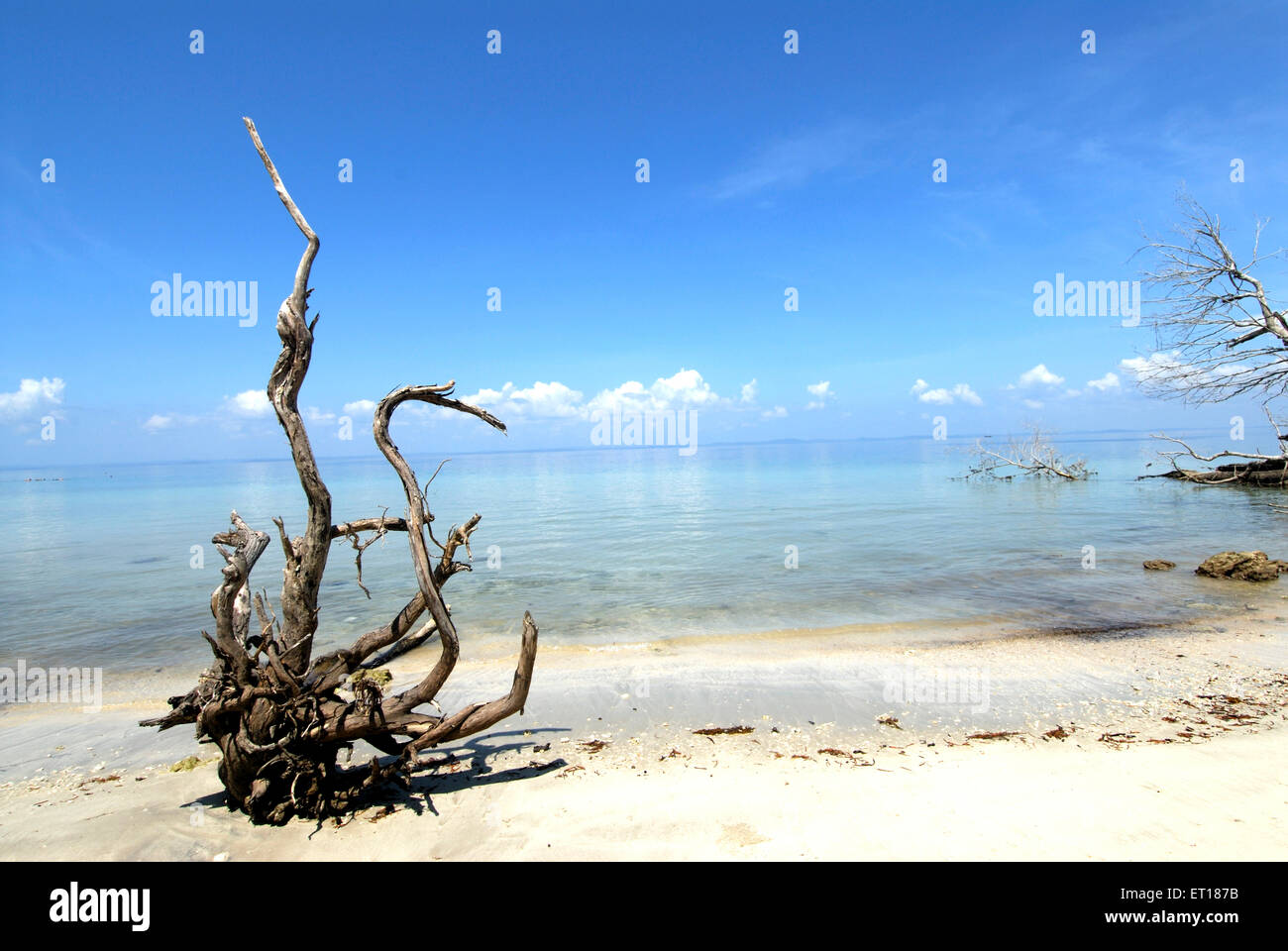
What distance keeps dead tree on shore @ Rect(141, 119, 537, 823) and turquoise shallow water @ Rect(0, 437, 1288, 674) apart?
6397 millimetres

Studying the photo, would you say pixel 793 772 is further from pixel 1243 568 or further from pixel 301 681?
pixel 1243 568

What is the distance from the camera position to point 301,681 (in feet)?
17.0

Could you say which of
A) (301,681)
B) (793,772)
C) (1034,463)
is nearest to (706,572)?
(793,772)

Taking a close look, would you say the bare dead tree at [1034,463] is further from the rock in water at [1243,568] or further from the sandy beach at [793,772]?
the sandy beach at [793,772]

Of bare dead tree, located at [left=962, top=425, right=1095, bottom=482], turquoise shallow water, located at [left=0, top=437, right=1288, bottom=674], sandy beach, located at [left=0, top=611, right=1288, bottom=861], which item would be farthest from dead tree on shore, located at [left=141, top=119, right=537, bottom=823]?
bare dead tree, located at [left=962, top=425, right=1095, bottom=482]

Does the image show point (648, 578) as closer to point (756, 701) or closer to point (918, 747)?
point (756, 701)

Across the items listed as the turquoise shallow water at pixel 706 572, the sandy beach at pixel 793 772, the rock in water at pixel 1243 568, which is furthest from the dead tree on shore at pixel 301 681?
the rock in water at pixel 1243 568

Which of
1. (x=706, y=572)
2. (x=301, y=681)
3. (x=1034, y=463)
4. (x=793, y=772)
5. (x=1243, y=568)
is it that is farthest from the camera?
(x=1034, y=463)

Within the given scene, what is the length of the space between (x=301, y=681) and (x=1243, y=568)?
17.8 metres

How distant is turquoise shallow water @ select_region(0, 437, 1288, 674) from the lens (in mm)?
12406

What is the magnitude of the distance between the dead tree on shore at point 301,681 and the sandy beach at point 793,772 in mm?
343
